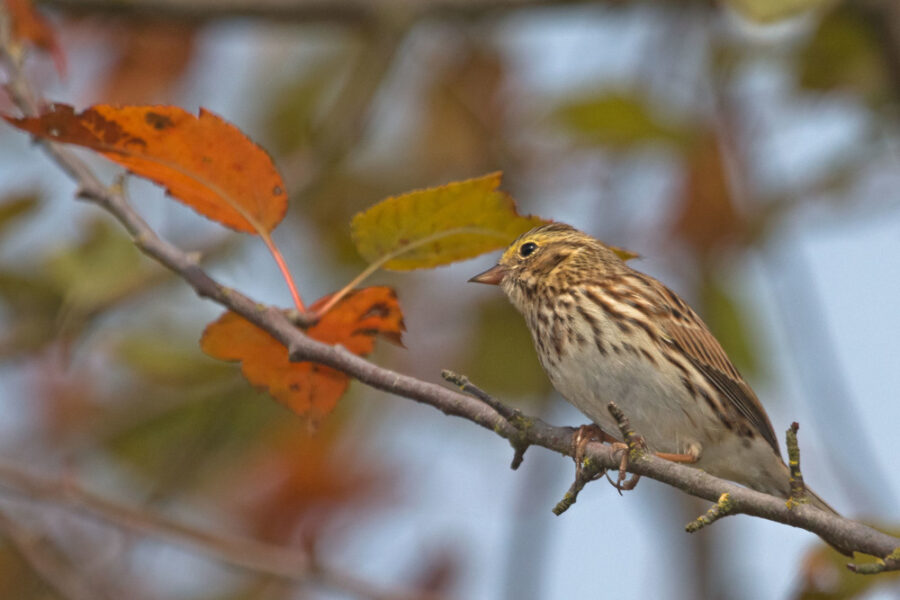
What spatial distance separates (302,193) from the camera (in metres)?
4.51

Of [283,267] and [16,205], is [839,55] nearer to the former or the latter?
[283,267]

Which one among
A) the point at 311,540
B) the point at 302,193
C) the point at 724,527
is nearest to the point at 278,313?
the point at 311,540

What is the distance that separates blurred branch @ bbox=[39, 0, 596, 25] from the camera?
476 centimetres

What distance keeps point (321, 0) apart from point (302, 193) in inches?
39.5

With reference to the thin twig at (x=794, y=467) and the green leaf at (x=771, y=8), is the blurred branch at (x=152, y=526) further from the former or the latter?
the green leaf at (x=771, y=8)

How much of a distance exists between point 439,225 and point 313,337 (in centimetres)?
38

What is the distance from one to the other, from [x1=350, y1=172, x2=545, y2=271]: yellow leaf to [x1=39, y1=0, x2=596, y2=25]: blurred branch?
2533 mm

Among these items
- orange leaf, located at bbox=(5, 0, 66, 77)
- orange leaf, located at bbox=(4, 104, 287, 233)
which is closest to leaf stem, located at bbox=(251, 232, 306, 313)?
orange leaf, located at bbox=(4, 104, 287, 233)

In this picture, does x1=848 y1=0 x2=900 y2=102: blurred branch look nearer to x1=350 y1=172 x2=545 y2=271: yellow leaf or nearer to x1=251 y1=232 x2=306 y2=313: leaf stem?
x1=350 y1=172 x2=545 y2=271: yellow leaf

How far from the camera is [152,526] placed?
347cm

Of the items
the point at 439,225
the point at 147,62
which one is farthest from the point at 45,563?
the point at 147,62

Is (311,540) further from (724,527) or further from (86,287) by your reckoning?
(724,527)

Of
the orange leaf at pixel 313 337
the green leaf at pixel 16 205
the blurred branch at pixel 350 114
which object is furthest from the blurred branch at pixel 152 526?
the blurred branch at pixel 350 114

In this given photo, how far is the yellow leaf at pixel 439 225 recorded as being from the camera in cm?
253
